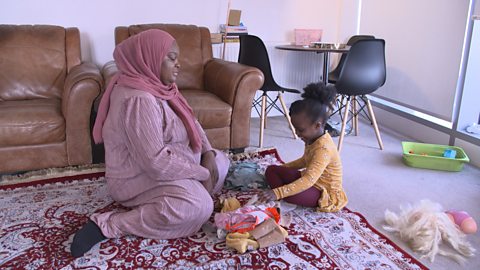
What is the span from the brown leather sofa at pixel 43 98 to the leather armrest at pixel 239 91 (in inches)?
32.3

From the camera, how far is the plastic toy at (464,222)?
180 cm

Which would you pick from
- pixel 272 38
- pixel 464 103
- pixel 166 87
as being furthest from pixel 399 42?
pixel 166 87

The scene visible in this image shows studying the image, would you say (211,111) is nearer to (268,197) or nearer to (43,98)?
(268,197)

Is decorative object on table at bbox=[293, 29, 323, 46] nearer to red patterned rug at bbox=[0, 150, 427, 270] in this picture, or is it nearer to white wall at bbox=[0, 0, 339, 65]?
white wall at bbox=[0, 0, 339, 65]

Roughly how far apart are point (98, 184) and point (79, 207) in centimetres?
29

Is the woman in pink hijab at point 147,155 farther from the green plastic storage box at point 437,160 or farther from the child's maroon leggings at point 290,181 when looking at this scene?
the green plastic storage box at point 437,160

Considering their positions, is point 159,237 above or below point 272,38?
below

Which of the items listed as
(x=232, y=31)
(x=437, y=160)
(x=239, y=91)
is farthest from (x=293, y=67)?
(x=437, y=160)

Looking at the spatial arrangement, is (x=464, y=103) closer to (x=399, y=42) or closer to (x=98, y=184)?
(x=399, y=42)

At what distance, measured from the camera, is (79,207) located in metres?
1.99

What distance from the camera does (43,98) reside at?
273cm

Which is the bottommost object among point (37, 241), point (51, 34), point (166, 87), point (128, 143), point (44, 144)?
point (37, 241)

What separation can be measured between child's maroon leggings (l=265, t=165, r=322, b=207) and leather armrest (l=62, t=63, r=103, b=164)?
3.74 ft

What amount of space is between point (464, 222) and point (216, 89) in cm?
177
